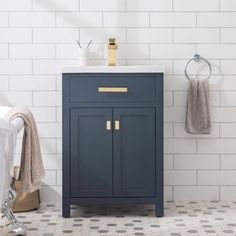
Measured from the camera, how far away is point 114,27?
443 centimetres

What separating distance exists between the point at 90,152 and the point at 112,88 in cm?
48

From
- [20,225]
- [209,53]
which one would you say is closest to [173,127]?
[209,53]

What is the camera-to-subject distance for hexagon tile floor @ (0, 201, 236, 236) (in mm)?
3623

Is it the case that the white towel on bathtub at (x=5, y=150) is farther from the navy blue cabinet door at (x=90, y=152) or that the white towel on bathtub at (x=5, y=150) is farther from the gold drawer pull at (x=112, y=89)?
the gold drawer pull at (x=112, y=89)

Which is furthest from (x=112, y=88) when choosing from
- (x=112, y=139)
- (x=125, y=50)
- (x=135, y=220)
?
(x=135, y=220)

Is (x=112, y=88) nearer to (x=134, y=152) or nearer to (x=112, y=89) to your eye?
(x=112, y=89)

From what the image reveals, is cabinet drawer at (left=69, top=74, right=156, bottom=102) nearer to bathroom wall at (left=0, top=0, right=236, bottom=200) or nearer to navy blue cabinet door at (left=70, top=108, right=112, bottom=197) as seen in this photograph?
navy blue cabinet door at (left=70, top=108, right=112, bottom=197)

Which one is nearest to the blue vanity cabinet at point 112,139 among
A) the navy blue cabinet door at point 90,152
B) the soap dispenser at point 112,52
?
the navy blue cabinet door at point 90,152

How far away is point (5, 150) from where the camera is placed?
2.99 meters

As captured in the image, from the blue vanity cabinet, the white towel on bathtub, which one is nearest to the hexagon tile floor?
the blue vanity cabinet

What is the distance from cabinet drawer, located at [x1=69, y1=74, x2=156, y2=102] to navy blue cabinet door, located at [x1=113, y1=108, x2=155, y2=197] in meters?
0.09

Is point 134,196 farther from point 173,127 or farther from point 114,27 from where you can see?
point 114,27

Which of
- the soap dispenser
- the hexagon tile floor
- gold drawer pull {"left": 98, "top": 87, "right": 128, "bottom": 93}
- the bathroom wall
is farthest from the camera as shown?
the bathroom wall

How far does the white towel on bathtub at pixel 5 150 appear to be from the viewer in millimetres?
2939
